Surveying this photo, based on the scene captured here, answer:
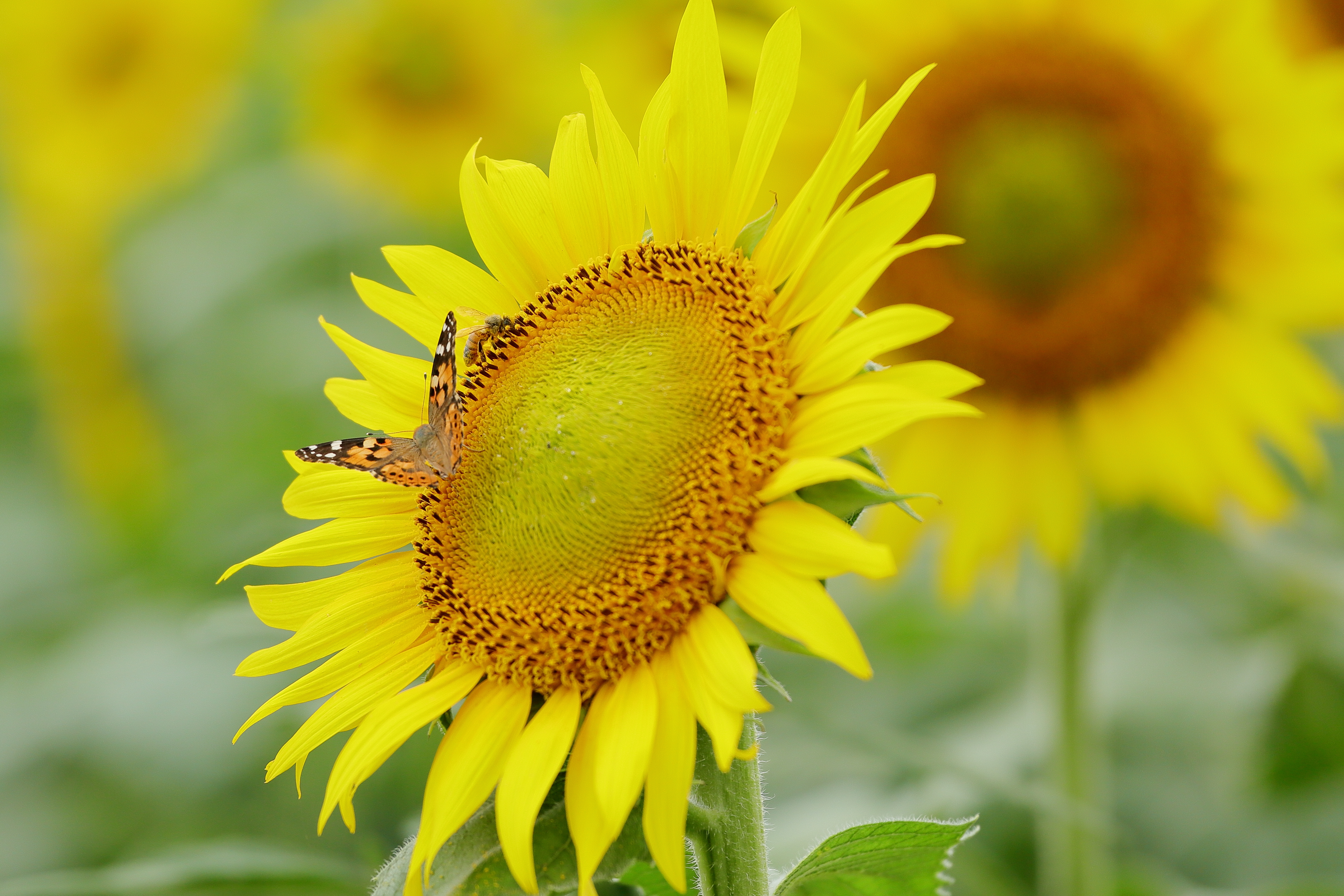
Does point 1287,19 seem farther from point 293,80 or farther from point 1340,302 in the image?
point 293,80

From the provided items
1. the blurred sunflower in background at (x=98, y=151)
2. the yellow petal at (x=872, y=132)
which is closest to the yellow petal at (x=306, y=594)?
the yellow petal at (x=872, y=132)

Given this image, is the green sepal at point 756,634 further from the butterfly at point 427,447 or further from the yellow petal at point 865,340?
the butterfly at point 427,447

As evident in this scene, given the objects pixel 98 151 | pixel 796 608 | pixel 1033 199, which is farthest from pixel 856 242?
pixel 98 151

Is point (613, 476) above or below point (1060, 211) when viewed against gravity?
below

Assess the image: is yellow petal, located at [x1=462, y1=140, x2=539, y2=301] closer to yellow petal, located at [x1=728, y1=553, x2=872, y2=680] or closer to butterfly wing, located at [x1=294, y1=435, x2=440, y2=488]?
butterfly wing, located at [x1=294, y1=435, x2=440, y2=488]

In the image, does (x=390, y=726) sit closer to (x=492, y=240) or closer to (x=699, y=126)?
(x=492, y=240)

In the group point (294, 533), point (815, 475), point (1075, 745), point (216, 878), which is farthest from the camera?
point (294, 533)

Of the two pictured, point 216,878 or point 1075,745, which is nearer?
point 216,878

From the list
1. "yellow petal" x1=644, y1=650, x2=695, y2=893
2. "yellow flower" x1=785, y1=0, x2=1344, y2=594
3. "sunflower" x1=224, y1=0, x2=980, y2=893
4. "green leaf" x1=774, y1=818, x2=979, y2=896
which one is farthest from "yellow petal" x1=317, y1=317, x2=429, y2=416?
"yellow flower" x1=785, y1=0, x2=1344, y2=594
